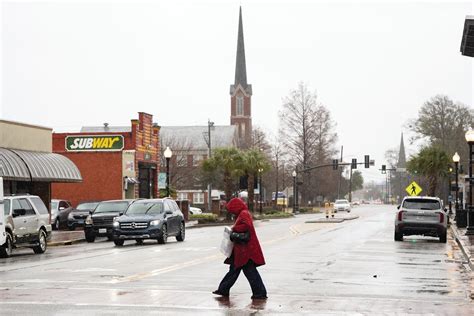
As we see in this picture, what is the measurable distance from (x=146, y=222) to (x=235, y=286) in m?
15.3

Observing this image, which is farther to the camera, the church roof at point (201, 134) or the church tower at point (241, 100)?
the church tower at point (241, 100)

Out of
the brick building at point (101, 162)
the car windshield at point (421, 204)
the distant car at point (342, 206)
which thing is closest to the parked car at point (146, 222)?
the car windshield at point (421, 204)

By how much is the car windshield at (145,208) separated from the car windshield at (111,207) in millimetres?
4021

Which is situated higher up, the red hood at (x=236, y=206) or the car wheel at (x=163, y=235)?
the red hood at (x=236, y=206)

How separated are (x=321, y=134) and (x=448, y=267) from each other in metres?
86.4

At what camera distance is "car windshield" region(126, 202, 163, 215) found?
32125mm

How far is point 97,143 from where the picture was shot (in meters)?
59.2

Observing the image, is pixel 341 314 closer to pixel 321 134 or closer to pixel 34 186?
pixel 34 186

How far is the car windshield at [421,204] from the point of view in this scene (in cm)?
3303

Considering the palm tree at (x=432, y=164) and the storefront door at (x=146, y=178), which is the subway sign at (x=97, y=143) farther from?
the palm tree at (x=432, y=164)

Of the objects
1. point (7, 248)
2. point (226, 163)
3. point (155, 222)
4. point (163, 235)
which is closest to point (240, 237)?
point (7, 248)

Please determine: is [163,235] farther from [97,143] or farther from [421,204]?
[97,143]

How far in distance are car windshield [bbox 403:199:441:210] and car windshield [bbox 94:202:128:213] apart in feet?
38.4

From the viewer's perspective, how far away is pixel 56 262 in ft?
73.6
